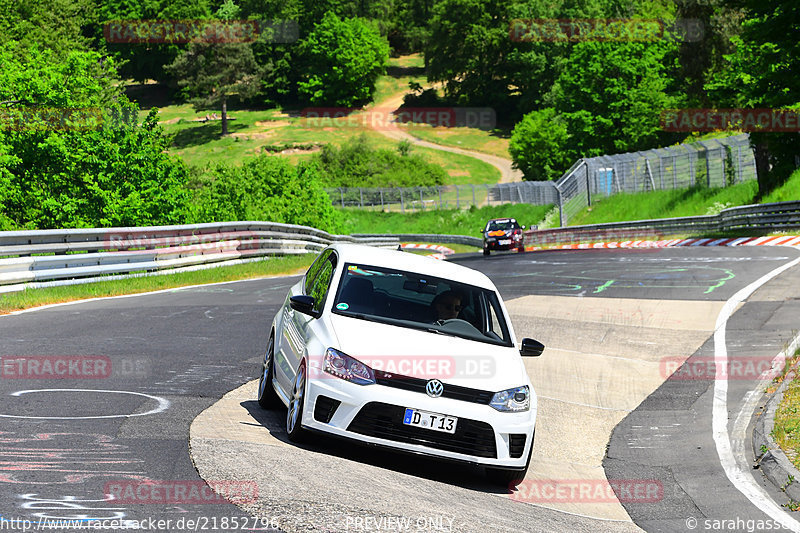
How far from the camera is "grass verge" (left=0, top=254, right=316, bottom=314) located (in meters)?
17.0

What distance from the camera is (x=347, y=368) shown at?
7656 mm

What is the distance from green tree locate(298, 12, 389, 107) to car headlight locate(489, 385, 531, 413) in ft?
423

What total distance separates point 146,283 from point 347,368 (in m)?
14.2

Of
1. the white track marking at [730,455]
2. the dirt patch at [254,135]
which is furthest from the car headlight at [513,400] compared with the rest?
the dirt patch at [254,135]

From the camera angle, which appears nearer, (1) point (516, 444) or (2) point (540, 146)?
(1) point (516, 444)

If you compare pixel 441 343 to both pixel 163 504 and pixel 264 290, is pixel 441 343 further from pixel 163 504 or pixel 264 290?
pixel 264 290

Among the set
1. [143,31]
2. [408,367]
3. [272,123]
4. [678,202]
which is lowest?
[272,123]

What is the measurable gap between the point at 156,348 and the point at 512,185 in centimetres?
6287

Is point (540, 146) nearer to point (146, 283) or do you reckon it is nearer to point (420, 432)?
point (146, 283)

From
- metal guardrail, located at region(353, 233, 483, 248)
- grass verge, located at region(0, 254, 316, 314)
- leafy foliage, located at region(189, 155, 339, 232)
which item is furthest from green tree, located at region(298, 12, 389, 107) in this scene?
grass verge, located at region(0, 254, 316, 314)

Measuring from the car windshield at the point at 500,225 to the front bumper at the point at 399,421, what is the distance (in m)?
35.6

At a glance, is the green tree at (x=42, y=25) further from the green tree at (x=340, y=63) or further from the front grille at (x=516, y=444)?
the front grille at (x=516, y=444)

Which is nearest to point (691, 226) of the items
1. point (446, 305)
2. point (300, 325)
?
point (446, 305)

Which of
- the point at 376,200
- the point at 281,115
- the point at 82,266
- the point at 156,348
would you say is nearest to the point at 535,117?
the point at 376,200
